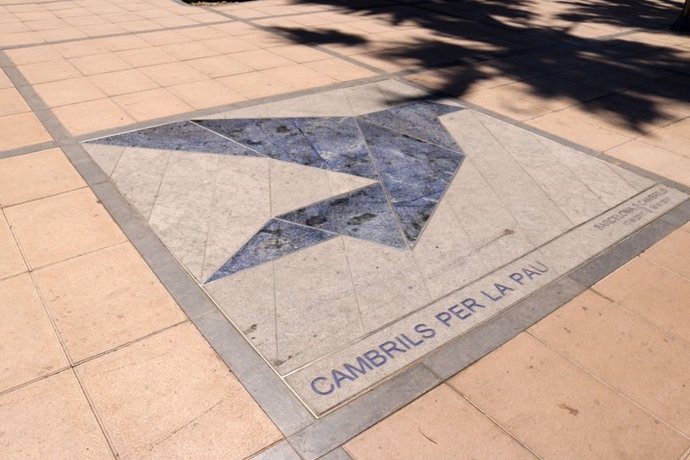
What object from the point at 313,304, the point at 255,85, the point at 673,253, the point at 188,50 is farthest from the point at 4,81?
the point at 673,253

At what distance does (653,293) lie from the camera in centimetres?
448

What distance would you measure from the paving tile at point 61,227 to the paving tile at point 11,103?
2672 millimetres

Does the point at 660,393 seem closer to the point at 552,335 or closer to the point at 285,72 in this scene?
the point at 552,335

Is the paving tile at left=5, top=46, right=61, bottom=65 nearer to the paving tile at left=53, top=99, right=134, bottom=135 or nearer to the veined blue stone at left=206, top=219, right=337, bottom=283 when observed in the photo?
the paving tile at left=53, top=99, right=134, bottom=135

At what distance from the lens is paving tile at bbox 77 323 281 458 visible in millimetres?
3088

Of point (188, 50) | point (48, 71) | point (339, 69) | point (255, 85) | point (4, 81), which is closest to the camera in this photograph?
point (4, 81)

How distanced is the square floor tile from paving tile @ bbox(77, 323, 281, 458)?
4.22m

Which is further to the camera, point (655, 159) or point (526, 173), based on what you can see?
point (655, 159)

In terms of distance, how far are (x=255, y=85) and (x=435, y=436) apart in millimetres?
6367

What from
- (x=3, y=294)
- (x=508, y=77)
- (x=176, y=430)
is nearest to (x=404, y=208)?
(x=176, y=430)

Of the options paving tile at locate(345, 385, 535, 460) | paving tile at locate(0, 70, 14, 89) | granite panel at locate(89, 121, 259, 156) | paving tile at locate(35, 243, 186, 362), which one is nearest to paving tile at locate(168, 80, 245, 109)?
granite panel at locate(89, 121, 259, 156)

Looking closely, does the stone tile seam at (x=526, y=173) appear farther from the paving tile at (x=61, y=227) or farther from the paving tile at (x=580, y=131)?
the paving tile at (x=61, y=227)

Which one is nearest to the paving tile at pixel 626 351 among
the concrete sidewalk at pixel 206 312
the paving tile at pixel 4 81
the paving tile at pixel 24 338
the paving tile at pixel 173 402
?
the concrete sidewalk at pixel 206 312

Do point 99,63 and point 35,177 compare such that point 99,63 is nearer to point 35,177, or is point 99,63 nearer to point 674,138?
point 35,177
